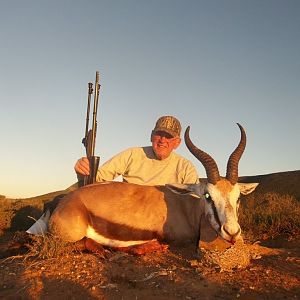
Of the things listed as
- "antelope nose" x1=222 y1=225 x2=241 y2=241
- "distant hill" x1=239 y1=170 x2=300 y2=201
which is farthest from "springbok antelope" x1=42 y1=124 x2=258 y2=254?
"distant hill" x1=239 y1=170 x2=300 y2=201

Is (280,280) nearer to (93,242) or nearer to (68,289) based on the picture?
(68,289)

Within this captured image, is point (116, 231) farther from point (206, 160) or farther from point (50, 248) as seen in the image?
point (206, 160)

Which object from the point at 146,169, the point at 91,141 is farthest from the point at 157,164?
the point at 91,141

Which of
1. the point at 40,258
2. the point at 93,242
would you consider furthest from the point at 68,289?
the point at 93,242

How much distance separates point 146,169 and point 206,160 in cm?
260

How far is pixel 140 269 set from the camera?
14.9 ft

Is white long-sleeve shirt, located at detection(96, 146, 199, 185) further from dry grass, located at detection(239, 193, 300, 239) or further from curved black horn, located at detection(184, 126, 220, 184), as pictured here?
curved black horn, located at detection(184, 126, 220, 184)

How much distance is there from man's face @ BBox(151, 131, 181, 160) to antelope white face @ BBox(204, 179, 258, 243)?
259cm

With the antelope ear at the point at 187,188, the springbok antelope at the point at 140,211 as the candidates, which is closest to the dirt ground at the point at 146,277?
the springbok antelope at the point at 140,211

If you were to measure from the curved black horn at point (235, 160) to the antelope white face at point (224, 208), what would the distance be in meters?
0.09

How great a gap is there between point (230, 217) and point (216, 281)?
0.91 metres

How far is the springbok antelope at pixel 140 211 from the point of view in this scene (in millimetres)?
5512

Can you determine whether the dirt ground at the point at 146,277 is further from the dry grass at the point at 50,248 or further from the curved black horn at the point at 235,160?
the curved black horn at the point at 235,160

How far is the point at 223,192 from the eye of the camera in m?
5.10
